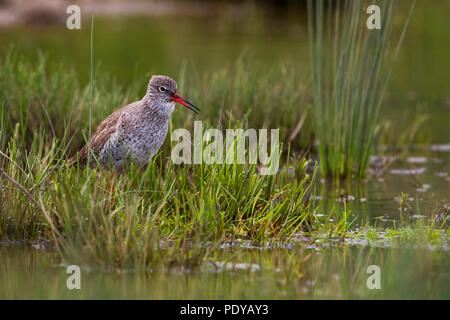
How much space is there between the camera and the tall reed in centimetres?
796

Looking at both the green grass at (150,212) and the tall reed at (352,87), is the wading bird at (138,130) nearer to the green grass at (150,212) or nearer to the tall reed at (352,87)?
the green grass at (150,212)

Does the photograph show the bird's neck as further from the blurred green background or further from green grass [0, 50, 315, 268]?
the blurred green background

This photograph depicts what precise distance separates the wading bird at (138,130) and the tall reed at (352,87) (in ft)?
6.64

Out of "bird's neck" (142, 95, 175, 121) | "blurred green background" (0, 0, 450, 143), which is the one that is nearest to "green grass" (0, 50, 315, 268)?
"bird's neck" (142, 95, 175, 121)

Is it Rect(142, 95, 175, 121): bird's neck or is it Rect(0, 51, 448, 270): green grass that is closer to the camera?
Rect(0, 51, 448, 270): green grass

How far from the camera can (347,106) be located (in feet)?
26.9

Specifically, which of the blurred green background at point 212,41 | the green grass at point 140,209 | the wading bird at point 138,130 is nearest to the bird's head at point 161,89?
the wading bird at point 138,130

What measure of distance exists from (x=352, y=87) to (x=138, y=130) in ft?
8.48

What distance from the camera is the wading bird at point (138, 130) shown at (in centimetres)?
661

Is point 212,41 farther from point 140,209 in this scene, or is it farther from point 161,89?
point 140,209

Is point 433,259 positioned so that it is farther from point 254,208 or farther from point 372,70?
point 372,70

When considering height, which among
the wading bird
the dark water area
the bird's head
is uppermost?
the bird's head

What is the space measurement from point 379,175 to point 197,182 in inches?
126

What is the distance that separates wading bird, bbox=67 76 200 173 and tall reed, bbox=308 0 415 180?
2.02m
